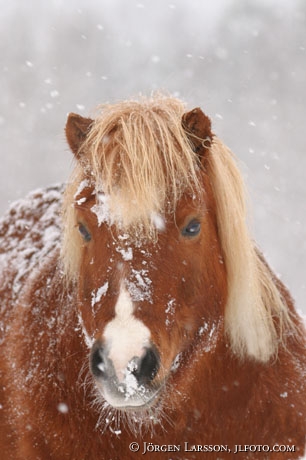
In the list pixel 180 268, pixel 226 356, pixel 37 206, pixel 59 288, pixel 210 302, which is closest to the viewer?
pixel 180 268

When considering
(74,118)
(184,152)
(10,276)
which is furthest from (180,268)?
(10,276)

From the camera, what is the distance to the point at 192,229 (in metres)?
2.35

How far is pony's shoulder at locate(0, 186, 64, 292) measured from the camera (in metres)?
3.68

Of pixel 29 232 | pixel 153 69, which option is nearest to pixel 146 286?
pixel 29 232

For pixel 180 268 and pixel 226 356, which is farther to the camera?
pixel 226 356

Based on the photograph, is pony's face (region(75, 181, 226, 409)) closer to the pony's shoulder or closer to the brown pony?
the brown pony

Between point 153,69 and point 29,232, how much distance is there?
62.4 feet

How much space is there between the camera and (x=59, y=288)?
302 centimetres

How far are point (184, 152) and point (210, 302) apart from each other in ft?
2.29

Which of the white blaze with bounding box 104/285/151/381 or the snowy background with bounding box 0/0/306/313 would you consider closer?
the white blaze with bounding box 104/285/151/381

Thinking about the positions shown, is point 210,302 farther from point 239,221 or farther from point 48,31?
point 48,31

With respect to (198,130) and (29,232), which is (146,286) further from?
(29,232)

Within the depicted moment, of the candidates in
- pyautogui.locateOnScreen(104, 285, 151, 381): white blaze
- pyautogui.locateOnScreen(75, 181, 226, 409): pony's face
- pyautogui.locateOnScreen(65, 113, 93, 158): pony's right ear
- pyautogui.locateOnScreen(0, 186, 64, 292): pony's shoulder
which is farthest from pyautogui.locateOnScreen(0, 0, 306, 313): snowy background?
pyautogui.locateOnScreen(104, 285, 151, 381): white blaze

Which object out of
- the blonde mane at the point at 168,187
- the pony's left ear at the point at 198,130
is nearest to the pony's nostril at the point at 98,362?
the blonde mane at the point at 168,187
